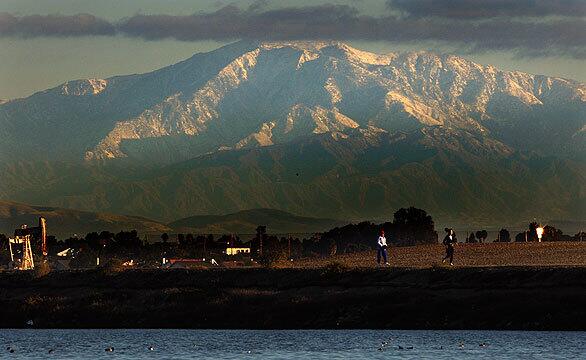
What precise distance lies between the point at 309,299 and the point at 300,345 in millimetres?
16758

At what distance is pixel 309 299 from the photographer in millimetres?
110438

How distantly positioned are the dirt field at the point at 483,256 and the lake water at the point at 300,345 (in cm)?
2483

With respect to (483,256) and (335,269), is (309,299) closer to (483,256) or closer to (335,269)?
(335,269)

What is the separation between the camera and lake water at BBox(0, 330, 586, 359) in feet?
287

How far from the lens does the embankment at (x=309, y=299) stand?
336ft

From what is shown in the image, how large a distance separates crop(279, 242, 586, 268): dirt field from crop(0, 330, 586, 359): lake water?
81.5 ft

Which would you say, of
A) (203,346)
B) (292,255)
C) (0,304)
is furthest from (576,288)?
(292,255)

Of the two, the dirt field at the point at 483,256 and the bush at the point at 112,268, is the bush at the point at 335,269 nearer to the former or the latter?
the dirt field at the point at 483,256

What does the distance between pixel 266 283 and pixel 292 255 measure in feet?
244

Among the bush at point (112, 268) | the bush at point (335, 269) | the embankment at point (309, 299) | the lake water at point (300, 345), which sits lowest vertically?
the lake water at point (300, 345)

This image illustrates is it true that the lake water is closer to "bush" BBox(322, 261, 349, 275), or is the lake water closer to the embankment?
the embankment

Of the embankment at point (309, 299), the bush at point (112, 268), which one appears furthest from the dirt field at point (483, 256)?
the bush at point (112, 268)

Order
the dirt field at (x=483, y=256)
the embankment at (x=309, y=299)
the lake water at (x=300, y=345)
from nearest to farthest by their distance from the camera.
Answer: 1. the lake water at (x=300, y=345)
2. the embankment at (x=309, y=299)
3. the dirt field at (x=483, y=256)

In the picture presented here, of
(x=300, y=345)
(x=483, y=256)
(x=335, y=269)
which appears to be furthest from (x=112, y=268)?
(x=300, y=345)
